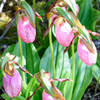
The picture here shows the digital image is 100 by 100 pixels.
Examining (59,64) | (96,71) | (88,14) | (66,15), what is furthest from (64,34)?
(88,14)

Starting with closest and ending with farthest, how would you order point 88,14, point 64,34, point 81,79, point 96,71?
1. point 64,34
2. point 81,79
3. point 96,71
4. point 88,14

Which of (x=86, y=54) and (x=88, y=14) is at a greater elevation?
(x=86, y=54)

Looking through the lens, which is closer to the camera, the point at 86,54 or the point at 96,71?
the point at 86,54

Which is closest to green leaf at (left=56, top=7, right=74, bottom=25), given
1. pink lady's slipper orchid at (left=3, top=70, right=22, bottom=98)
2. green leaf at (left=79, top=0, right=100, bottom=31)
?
pink lady's slipper orchid at (left=3, top=70, right=22, bottom=98)

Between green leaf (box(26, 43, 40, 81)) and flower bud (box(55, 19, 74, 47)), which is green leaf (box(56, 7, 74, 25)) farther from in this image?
green leaf (box(26, 43, 40, 81))

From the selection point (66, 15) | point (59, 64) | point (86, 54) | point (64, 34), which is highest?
point (66, 15)

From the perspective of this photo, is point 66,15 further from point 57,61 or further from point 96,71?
point 96,71

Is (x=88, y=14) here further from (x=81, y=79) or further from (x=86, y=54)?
(x=86, y=54)

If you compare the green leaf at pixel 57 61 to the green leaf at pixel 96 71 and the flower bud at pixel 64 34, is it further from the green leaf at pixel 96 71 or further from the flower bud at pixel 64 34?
the flower bud at pixel 64 34

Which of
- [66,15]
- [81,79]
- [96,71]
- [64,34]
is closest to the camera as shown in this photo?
[66,15]
